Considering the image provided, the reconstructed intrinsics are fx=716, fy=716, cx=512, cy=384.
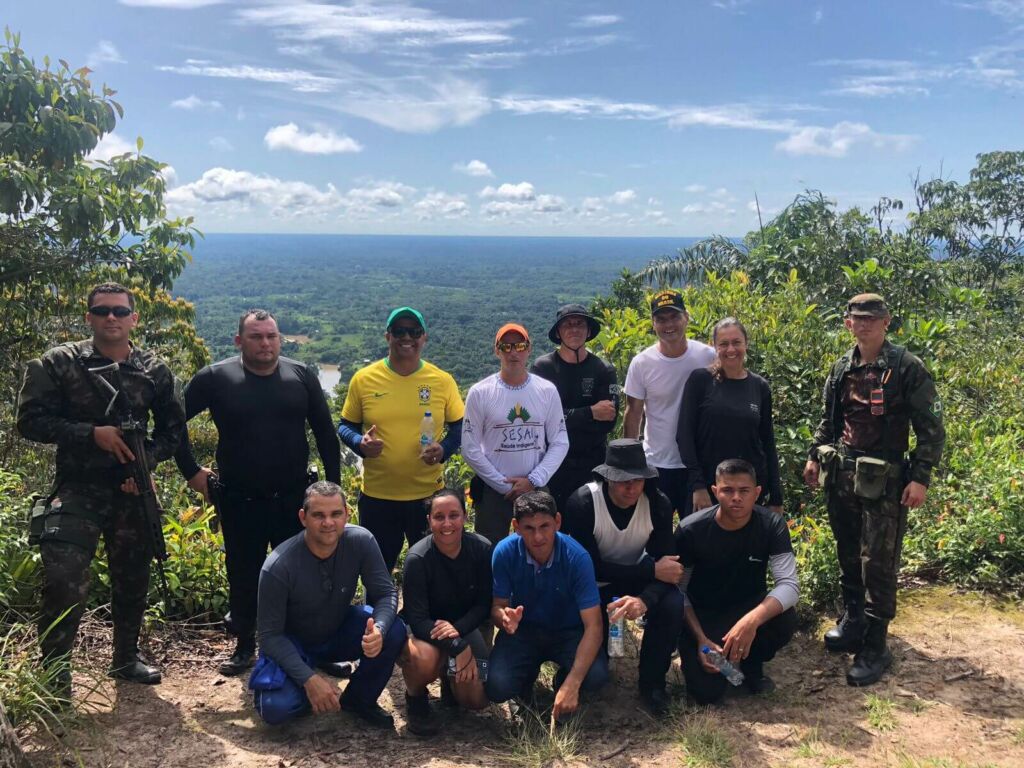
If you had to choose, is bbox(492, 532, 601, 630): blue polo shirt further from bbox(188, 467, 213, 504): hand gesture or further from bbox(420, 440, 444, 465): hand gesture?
bbox(188, 467, 213, 504): hand gesture

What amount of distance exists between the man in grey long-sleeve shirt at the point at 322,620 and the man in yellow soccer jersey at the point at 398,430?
1.59ft

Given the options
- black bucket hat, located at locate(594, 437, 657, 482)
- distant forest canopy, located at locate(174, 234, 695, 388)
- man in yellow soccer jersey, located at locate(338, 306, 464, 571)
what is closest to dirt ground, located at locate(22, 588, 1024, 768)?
man in yellow soccer jersey, located at locate(338, 306, 464, 571)

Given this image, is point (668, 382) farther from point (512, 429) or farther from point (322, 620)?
point (322, 620)

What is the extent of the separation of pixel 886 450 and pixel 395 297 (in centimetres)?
16465

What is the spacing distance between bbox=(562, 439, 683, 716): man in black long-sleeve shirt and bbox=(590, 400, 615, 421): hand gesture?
54 centimetres

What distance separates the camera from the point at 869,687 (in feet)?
12.1

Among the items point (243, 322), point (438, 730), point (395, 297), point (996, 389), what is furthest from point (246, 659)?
point (395, 297)

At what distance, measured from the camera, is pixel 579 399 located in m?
4.41

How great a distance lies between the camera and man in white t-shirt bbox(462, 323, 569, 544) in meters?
4.03

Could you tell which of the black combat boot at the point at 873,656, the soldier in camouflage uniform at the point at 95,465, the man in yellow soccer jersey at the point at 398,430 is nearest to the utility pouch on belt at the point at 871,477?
the black combat boot at the point at 873,656

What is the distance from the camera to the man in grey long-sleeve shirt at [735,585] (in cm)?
358

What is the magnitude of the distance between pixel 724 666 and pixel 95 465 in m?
3.23

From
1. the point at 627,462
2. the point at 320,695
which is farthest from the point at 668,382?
the point at 320,695

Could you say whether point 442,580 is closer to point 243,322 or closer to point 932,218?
point 243,322
